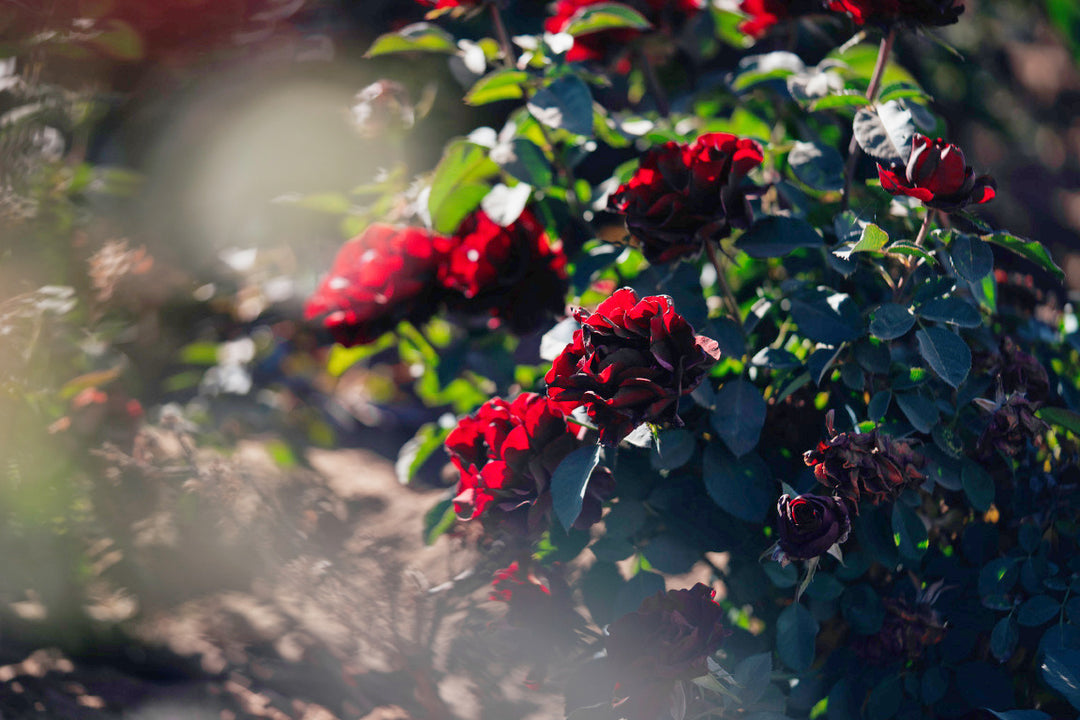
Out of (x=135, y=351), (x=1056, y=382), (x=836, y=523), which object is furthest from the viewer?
(x=135, y=351)

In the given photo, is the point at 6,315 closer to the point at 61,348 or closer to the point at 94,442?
the point at 61,348

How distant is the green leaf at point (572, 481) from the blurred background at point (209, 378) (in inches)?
12.2

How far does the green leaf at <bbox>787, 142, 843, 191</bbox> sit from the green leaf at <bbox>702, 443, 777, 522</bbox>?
14.9 inches

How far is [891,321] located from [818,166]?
292mm

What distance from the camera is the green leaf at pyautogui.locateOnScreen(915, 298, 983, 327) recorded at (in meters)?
0.80

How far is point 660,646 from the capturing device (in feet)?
2.70

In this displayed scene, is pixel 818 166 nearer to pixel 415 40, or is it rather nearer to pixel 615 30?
pixel 615 30

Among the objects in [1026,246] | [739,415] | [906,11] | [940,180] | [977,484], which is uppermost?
[906,11]

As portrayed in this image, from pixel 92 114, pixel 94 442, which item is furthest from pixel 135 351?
pixel 92 114

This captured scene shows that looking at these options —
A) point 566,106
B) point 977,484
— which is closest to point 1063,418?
point 977,484

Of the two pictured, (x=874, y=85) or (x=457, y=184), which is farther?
(x=457, y=184)

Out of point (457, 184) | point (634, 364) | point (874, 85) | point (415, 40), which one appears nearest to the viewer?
point (634, 364)

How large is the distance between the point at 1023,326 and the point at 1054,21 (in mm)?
2287

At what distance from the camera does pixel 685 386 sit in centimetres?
72
